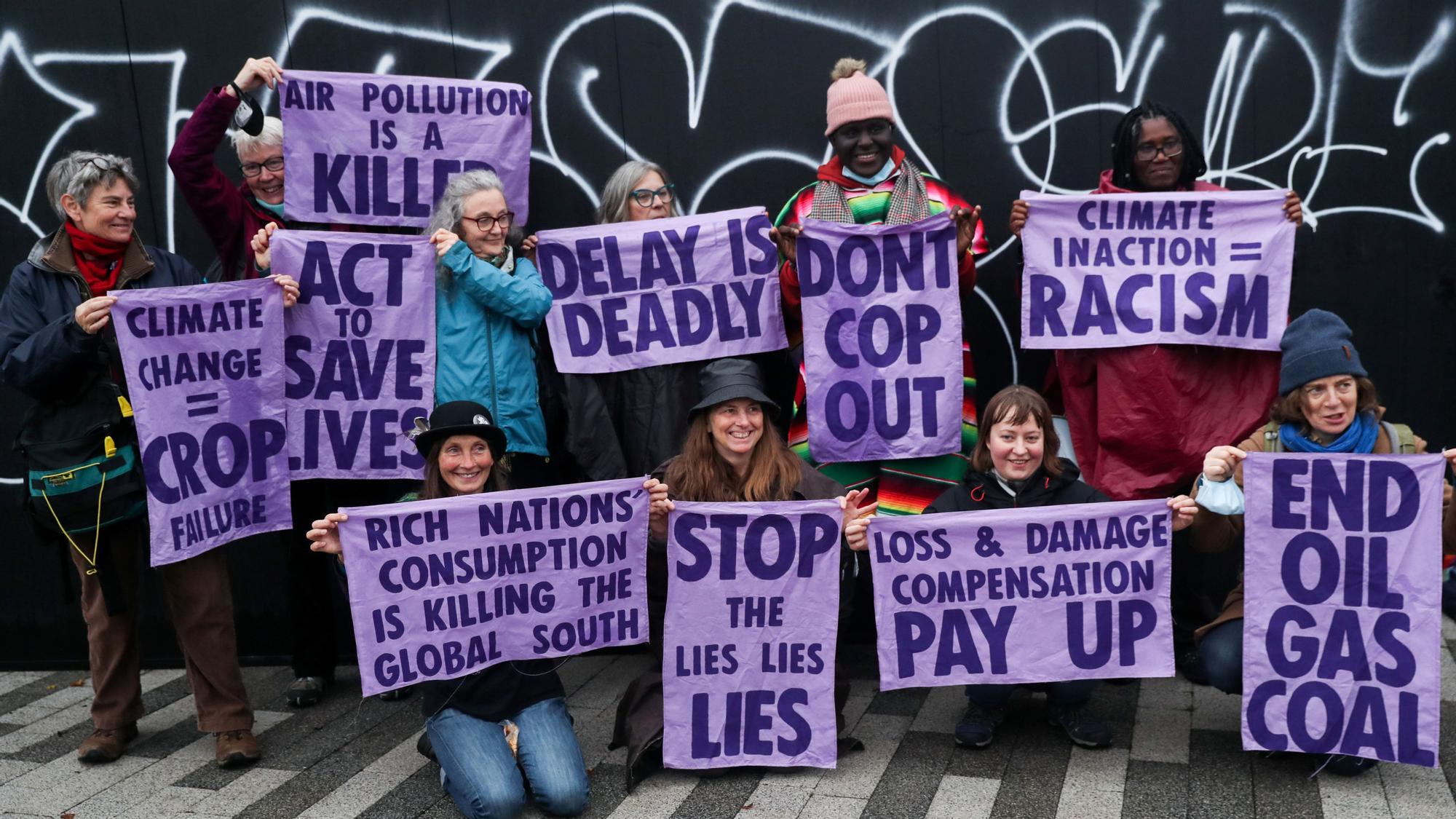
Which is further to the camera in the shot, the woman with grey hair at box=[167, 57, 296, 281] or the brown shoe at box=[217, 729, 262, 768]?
the woman with grey hair at box=[167, 57, 296, 281]

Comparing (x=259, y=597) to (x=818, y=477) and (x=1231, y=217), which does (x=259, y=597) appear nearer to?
(x=818, y=477)

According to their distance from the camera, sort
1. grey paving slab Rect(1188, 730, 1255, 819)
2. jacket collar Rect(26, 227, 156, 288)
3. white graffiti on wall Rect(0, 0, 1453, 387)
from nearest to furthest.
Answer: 1. grey paving slab Rect(1188, 730, 1255, 819)
2. jacket collar Rect(26, 227, 156, 288)
3. white graffiti on wall Rect(0, 0, 1453, 387)

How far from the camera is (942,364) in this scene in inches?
181

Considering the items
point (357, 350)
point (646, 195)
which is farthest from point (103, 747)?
point (646, 195)

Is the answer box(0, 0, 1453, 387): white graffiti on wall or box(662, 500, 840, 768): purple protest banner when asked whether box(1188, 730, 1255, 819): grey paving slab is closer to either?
box(662, 500, 840, 768): purple protest banner

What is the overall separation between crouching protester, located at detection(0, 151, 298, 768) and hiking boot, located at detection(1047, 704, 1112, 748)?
2798mm

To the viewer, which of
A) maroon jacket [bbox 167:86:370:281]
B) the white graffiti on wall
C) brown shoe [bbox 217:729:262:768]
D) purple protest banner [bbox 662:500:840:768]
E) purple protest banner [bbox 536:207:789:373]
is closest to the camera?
purple protest banner [bbox 662:500:840:768]

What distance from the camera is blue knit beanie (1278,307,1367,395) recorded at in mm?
3873

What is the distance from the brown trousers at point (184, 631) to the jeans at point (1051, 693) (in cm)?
257

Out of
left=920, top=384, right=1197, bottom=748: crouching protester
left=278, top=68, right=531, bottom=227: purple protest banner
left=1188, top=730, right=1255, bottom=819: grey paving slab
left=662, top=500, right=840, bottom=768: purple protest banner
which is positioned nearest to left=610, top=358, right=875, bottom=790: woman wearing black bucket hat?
left=662, top=500, right=840, bottom=768: purple protest banner

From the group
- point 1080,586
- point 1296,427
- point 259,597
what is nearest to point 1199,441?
point 1296,427

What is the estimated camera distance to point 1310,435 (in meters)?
3.93

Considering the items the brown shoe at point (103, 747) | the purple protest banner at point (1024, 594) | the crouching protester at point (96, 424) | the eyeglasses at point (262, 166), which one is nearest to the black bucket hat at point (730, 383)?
the purple protest banner at point (1024, 594)

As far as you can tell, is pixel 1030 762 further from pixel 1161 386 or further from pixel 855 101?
pixel 855 101
